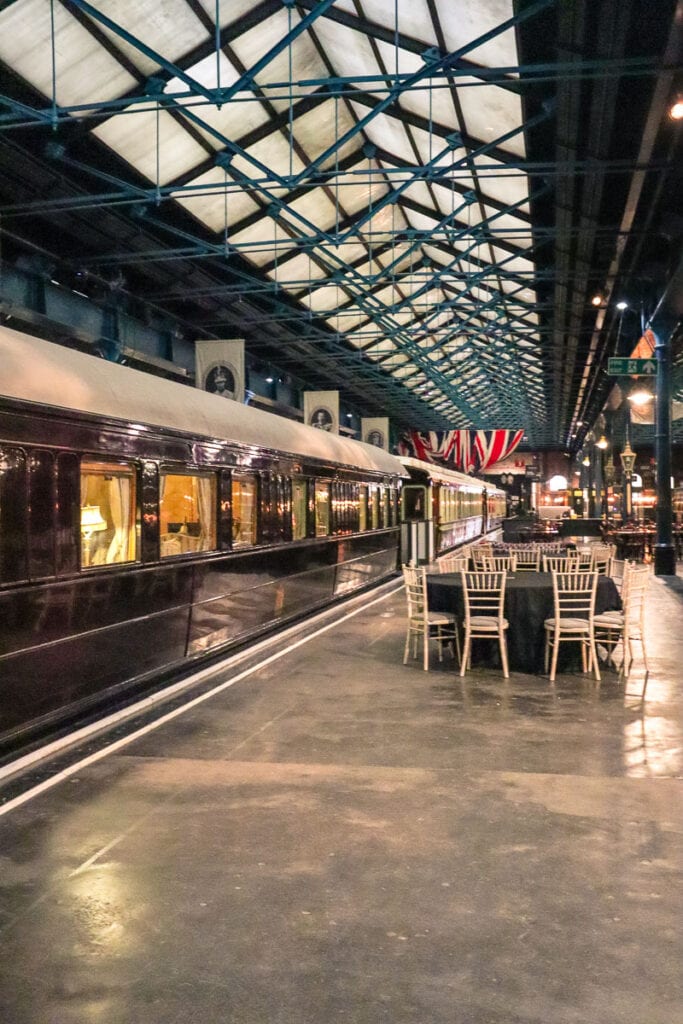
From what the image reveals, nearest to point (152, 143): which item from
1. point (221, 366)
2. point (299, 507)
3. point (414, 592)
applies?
point (221, 366)

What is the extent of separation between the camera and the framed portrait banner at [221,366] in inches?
672

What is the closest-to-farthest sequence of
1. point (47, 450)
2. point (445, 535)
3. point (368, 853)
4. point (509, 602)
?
point (368, 853) < point (47, 450) < point (509, 602) < point (445, 535)

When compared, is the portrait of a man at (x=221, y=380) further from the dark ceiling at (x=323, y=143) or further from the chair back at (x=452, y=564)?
the chair back at (x=452, y=564)

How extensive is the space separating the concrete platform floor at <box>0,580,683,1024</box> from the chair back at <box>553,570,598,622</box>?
1811 mm

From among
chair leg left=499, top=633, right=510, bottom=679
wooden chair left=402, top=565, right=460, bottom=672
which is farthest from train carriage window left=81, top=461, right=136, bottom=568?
chair leg left=499, top=633, right=510, bottom=679

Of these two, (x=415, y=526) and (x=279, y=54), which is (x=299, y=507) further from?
(x=415, y=526)

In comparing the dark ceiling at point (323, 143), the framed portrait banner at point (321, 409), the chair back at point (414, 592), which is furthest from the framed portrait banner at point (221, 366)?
the chair back at point (414, 592)

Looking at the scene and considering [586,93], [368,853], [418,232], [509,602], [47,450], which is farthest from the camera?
[418,232]

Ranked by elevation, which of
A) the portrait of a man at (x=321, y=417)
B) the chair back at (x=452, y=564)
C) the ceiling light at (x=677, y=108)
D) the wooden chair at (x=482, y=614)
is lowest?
the wooden chair at (x=482, y=614)

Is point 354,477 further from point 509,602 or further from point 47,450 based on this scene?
point 47,450

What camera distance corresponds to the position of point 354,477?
16938mm

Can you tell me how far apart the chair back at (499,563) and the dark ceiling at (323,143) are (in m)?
4.95

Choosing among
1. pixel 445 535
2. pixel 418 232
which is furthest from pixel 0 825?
pixel 445 535

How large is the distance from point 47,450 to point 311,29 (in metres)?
9.78
